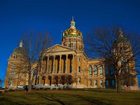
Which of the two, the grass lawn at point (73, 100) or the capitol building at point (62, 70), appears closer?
the grass lawn at point (73, 100)

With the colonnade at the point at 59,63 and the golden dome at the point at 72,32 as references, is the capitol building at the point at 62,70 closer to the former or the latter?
the colonnade at the point at 59,63

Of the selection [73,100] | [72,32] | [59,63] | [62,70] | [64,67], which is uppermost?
[72,32]

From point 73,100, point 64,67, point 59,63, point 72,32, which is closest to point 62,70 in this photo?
point 64,67

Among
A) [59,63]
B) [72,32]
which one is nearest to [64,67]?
[59,63]

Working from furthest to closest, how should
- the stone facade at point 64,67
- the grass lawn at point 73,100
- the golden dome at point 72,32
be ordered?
the golden dome at point 72,32, the stone facade at point 64,67, the grass lawn at point 73,100

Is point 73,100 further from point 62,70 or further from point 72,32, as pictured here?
point 72,32

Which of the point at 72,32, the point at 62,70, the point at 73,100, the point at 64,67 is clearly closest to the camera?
the point at 73,100

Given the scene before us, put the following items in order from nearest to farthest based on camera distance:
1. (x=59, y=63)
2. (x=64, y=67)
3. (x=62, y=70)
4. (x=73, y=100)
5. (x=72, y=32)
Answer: (x=73, y=100), (x=62, y=70), (x=59, y=63), (x=64, y=67), (x=72, y=32)

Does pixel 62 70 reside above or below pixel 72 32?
below

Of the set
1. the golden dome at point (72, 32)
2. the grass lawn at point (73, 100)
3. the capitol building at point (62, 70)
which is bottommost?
the grass lawn at point (73, 100)

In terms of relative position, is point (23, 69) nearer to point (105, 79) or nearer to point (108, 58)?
point (108, 58)

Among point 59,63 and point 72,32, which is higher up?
point 72,32

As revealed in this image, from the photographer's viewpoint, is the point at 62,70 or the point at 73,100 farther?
the point at 62,70

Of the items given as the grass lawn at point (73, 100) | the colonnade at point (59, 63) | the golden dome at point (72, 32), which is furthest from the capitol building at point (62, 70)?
the grass lawn at point (73, 100)
